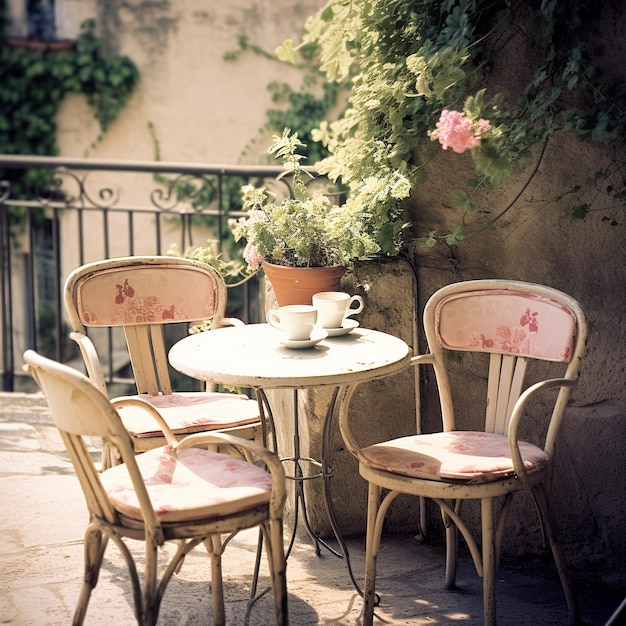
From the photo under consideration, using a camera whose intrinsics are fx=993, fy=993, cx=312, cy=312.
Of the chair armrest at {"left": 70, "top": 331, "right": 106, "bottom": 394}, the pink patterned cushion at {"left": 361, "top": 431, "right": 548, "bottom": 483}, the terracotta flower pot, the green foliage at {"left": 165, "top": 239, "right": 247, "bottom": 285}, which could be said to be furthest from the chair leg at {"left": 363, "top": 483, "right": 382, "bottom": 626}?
the green foliage at {"left": 165, "top": 239, "right": 247, "bottom": 285}

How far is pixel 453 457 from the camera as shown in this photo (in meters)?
2.68

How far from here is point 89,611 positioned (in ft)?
9.34

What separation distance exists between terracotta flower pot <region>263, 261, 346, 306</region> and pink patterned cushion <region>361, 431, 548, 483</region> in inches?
22.6

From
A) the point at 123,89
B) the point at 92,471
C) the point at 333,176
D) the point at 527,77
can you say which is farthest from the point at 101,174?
the point at 92,471

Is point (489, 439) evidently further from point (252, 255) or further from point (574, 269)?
point (252, 255)

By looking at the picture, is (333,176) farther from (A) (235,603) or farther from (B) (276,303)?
(A) (235,603)

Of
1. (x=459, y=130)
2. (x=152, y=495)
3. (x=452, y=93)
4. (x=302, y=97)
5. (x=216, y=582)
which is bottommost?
(x=216, y=582)

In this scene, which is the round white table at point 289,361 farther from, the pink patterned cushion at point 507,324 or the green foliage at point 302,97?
the green foliage at point 302,97

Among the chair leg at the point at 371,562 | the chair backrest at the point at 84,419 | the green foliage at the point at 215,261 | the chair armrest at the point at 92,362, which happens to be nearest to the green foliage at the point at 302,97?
the green foliage at the point at 215,261

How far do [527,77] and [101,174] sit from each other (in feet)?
18.7

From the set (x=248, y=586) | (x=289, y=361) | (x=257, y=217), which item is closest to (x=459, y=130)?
(x=257, y=217)

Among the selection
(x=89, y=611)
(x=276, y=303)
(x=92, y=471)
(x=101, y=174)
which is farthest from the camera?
(x=101, y=174)

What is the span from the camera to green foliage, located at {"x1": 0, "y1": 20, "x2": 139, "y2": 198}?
27.7ft

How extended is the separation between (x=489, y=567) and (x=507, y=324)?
2.37 ft
